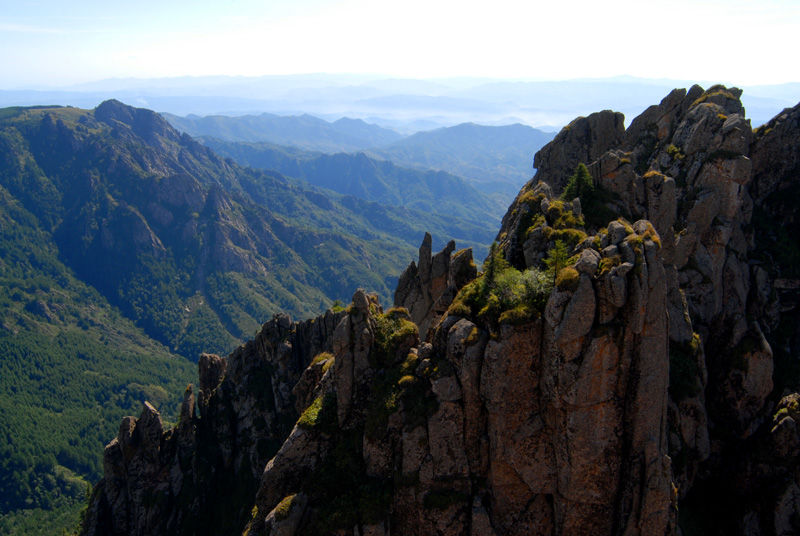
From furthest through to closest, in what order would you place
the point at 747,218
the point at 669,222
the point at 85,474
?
the point at 85,474 < the point at 747,218 < the point at 669,222

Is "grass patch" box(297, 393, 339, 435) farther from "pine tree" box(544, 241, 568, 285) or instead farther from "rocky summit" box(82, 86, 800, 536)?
"pine tree" box(544, 241, 568, 285)

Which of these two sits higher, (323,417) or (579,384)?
(579,384)

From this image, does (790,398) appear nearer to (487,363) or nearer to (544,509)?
(544,509)

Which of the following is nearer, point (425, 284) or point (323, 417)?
point (323, 417)

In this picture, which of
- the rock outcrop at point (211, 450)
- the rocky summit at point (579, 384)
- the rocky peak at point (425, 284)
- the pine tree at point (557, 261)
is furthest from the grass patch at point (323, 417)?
the rock outcrop at point (211, 450)

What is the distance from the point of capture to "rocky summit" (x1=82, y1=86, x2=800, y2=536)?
83.9ft

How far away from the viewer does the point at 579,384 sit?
81.4ft

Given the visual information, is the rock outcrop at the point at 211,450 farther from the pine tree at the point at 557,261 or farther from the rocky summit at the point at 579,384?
the pine tree at the point at 557,261

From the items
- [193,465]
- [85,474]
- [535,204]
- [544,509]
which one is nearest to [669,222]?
[535,204]

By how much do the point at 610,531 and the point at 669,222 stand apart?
1124 inches

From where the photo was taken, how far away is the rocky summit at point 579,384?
25.6 meters

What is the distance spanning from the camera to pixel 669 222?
142ft

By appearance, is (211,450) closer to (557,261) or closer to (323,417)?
(323,417)

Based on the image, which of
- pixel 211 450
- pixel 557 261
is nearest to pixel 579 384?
pixel 557 261
